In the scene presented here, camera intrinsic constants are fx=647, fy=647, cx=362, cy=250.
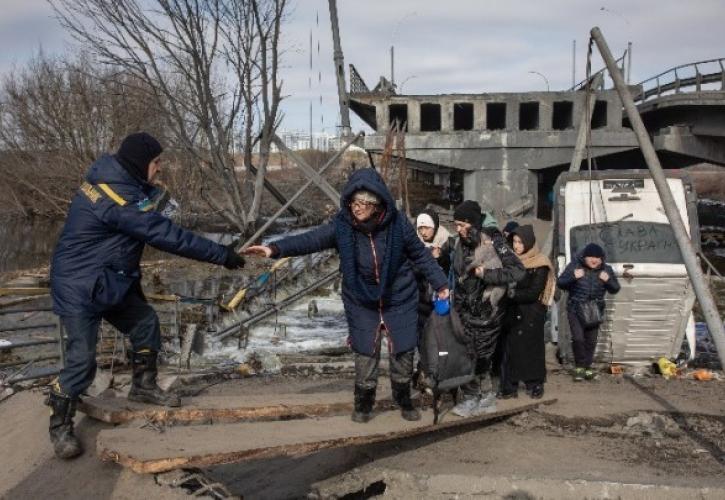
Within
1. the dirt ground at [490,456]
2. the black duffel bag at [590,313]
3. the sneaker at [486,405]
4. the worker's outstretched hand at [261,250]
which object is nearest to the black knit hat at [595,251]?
the black duffel bag at [590,313]

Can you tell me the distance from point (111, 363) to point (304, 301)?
606cm

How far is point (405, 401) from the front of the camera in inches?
181

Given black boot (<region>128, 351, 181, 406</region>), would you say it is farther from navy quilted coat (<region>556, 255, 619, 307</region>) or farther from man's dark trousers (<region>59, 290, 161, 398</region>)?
navy quilted coat (<region>556, 255, 619, 307</region>)

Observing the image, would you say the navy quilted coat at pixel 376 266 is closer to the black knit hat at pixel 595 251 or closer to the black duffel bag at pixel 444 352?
the black duffel bag at pixel 444 352

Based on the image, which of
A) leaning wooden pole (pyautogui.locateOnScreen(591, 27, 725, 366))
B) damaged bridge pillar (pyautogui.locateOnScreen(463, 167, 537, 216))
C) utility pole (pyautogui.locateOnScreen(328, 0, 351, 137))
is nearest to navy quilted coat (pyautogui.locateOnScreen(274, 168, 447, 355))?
leaning wooden pole (pyautogui.locateOnScreen(591, 27, 725, 366))

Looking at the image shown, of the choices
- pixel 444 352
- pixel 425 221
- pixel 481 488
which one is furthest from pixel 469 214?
pixel 481 488

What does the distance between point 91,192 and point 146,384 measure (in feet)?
4.74

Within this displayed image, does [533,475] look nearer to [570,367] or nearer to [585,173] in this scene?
[570,367]

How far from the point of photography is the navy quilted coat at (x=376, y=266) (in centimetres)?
418

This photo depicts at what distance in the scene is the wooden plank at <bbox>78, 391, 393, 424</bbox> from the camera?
4168 mm

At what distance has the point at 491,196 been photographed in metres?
23.1

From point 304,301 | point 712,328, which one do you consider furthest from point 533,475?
point 304,301

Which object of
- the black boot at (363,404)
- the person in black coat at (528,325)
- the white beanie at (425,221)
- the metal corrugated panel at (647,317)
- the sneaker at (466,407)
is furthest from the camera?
the metal corrugated panel at (647,317)

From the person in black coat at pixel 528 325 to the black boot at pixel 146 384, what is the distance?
2877 mm
